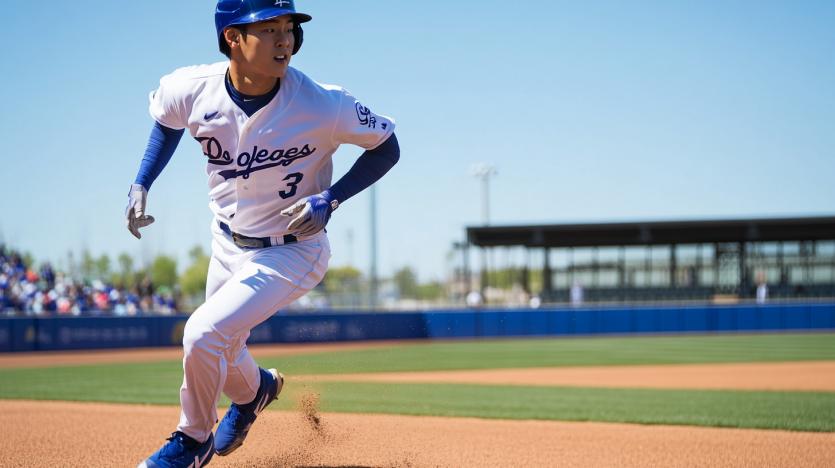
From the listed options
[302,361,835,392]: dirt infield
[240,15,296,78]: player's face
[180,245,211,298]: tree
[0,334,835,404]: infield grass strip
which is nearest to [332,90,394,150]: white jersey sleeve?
[240,15,296,78]: player's face

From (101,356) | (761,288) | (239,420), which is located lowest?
(101,356)

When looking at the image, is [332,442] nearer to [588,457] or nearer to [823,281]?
[588,457]

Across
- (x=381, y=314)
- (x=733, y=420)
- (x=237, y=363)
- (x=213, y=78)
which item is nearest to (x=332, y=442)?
(x=237, y=363)

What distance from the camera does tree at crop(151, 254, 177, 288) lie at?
65875 millimetres

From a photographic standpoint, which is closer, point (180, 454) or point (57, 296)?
point (180, 454)

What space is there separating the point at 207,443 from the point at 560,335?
22217 millimetres

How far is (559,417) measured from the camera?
237 inches

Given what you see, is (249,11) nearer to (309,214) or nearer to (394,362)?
(309,214)

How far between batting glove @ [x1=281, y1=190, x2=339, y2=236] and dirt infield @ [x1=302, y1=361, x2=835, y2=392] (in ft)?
20.7

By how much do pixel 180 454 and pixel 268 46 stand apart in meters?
1.72

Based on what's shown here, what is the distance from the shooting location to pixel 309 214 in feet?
8.86

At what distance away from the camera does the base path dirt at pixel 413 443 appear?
3863 millimetres

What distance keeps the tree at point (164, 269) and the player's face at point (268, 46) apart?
6676cm

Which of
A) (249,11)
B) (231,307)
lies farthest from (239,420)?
(249,11)
